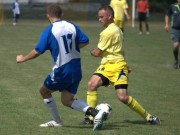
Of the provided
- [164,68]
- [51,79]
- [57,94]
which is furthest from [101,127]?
[164,68]

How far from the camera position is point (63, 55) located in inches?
352

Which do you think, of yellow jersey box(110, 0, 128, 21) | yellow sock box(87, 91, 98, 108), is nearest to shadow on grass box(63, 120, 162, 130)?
yellow sock box(87, 91, 98, 108)

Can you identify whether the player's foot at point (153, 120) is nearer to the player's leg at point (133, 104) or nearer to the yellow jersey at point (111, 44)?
the player's leg at point (133, 104)

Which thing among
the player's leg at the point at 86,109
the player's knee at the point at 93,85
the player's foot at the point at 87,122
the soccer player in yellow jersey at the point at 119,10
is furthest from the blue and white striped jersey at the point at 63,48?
the soccer player in yellow jersey at the point at 119,10

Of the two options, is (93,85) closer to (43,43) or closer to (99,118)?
(99,118)

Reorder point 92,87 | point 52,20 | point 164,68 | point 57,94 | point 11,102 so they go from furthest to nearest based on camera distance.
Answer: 1. point 164,68
2. point 57,94
3. point 11,102
4. point 92,87
5. point 52,20

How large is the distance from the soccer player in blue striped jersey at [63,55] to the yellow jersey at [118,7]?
14.8m

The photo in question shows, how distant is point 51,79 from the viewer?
8.98 metres

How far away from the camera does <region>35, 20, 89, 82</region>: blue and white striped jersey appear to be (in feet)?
29.1

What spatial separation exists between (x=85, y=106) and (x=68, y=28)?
3.79 feet

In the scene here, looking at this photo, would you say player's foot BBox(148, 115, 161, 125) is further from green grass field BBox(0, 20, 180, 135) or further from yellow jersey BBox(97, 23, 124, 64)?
yellow jersey BBox(97, 23, 124, 64)

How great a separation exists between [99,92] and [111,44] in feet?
12.7

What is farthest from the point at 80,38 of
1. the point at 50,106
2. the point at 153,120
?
the point at 153,120

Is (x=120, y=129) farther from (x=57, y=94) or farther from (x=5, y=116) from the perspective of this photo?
(x=57, y=94)
